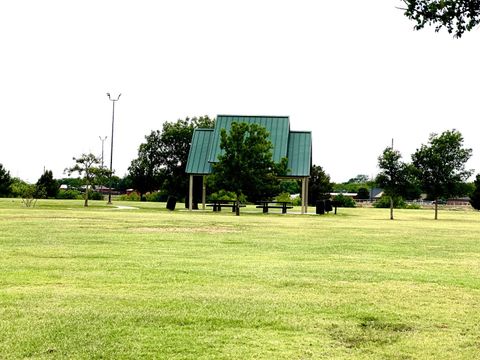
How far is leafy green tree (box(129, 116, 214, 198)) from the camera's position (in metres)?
80.3

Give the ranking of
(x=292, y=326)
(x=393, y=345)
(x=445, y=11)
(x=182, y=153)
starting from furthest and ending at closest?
(x=182, y=153), (x=292, y=326), (x=393, y=345), (x=445, y=11)

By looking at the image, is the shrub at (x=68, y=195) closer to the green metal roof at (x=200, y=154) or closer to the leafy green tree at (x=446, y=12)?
the green metal roof at (x=200, y=154)

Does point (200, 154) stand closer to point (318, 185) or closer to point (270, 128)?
point (270, 128)

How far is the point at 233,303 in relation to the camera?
25.9ft

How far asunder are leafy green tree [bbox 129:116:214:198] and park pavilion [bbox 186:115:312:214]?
86.6ft

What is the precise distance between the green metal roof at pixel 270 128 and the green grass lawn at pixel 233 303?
113 ft

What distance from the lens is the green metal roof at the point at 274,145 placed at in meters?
48.8

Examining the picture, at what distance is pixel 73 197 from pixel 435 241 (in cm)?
6662

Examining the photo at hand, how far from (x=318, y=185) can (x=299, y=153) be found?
26.1 metres

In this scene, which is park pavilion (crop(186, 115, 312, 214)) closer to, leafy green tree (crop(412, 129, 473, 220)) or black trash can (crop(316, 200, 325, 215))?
black trash can (crop(316, 200, 325, 215))

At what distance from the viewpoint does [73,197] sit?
263 feet

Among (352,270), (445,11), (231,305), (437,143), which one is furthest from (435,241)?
(437,143)

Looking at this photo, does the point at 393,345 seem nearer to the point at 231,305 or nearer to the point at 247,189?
the point at 231,305

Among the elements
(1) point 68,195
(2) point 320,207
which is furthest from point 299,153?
(1) point 68,195
